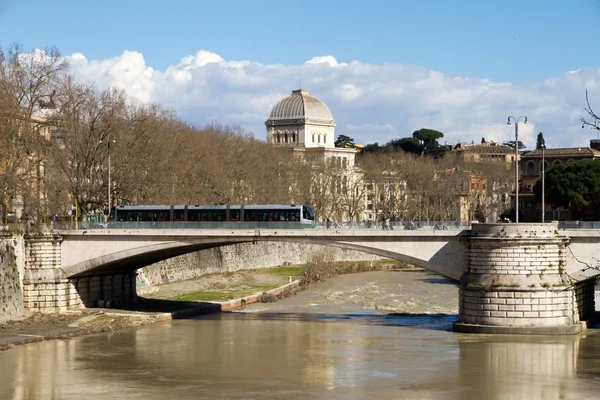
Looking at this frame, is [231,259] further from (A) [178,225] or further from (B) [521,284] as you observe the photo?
(B) [521,284]

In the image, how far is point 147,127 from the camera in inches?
2685

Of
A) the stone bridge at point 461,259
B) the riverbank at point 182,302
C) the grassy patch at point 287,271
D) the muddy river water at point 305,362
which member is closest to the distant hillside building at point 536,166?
the riverbank at point 182,302

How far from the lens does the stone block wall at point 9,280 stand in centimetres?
4553

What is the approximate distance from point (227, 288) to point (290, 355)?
73.0ft

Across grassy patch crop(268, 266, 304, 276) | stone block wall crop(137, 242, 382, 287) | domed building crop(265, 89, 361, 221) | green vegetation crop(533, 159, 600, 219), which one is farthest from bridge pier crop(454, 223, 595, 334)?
domed building crop(265, 89, 361, 221)

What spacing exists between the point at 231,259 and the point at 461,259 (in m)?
28.5

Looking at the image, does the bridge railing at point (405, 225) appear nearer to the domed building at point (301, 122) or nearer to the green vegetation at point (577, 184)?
the green vegetation at point (577, 184)

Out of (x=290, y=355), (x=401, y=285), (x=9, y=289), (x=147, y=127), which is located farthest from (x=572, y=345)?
(x=147, y=127)

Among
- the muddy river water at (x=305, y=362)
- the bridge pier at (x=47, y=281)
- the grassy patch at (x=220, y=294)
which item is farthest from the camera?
the grassy patch at (x=220, y=294)

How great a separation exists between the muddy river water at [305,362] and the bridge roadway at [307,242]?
2.71m

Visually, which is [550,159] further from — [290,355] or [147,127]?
[290,355]

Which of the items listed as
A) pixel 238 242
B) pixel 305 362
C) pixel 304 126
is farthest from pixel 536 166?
pixel 305 362

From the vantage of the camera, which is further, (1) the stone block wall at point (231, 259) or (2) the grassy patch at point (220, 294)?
(1) the stone block wall at point (231, 259)

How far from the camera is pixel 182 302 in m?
52.7
